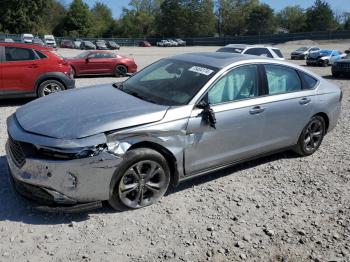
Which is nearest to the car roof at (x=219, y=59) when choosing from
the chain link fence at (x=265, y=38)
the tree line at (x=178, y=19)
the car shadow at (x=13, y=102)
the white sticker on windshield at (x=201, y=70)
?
the white sticker on windshield at (x=201, y=70)

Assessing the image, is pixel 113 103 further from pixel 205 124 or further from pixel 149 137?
pixel 205 124

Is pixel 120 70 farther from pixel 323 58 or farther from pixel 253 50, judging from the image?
pixel 323 58

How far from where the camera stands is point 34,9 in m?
82.0

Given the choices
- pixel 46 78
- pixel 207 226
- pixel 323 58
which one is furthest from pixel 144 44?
pixel 207 226

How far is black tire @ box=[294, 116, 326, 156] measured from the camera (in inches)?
245

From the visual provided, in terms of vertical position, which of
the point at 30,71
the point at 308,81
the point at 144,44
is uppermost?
the point at 308,81

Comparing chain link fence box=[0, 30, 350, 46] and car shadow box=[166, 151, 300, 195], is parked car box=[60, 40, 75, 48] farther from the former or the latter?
car shadow box=[166, 151, 300, 195]

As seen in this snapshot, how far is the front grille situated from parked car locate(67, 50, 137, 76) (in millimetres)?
13794

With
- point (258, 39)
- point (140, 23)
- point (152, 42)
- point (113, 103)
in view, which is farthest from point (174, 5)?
point (113, 103)

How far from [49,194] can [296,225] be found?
2539 millimetres

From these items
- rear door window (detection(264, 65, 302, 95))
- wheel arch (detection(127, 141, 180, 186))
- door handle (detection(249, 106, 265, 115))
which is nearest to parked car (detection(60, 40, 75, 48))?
rear door window (detection(264, 65, 302, 95))

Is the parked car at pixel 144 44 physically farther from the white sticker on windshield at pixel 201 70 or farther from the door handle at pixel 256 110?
the door handle at pixel 256 110

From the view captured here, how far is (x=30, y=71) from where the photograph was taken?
32.3ft

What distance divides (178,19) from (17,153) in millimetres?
108132
